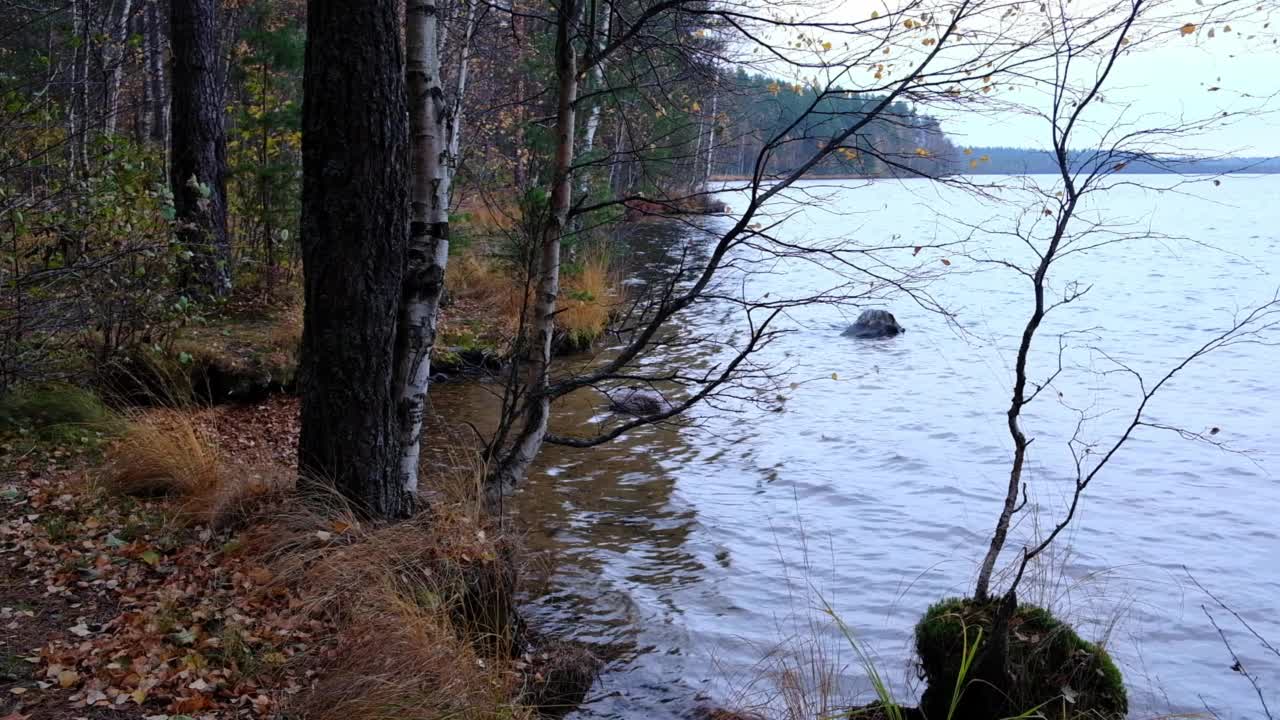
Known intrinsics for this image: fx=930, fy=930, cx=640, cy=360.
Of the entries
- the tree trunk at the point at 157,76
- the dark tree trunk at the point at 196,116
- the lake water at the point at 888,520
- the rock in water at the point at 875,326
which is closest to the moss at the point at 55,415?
the dark tree trunk at the point at 196,116

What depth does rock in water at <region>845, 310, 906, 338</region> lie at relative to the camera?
623 inches

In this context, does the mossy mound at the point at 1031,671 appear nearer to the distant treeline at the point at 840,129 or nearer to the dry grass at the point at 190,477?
the distant treeline at the point at 840,129

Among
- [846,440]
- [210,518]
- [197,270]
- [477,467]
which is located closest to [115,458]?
[210,518]

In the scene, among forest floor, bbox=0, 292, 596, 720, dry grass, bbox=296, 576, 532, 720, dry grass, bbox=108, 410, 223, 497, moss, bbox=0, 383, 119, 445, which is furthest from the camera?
moss, bbox=0, 383, 119, 445

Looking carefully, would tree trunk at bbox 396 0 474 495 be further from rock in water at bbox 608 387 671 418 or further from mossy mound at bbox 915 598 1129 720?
rock in water at bbox 608 387 671 418

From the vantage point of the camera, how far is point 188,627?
402 cm

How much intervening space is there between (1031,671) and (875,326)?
12111 millimetres

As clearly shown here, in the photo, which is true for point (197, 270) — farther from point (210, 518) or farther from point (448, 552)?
point (448, 552)

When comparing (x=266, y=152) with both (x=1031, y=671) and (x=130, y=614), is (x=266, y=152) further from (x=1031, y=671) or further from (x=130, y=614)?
(x=1031, y=671)

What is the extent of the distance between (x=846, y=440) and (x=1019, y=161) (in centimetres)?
542

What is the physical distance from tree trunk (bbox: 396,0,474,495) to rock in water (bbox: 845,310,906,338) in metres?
11.7

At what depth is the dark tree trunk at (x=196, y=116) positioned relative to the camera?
9648 millimetres

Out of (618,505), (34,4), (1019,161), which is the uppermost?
(34,4)

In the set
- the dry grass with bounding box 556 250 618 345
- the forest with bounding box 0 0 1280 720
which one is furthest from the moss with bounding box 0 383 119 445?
the dry grass with bounding box 556 250 618 345
